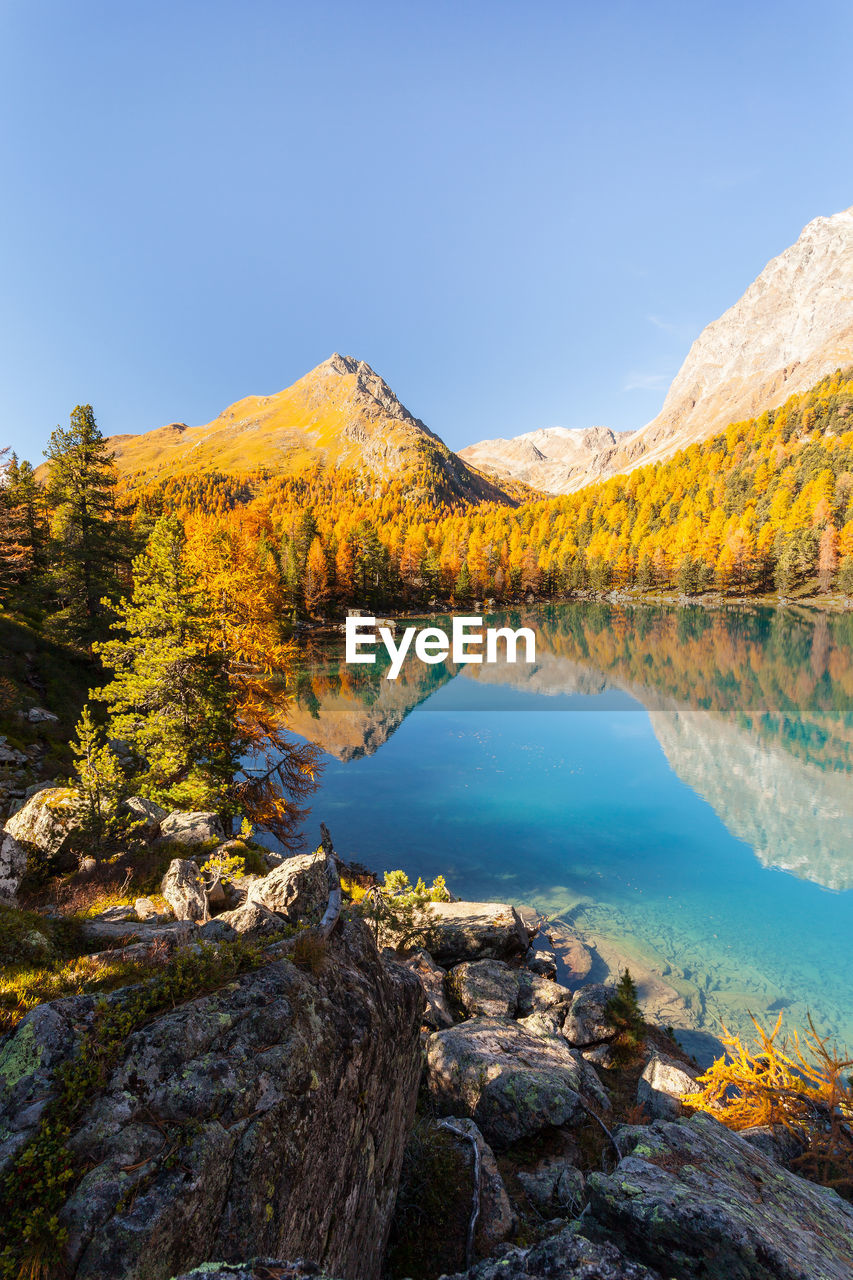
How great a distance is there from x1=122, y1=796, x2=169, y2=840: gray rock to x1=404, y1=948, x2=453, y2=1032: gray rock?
7.36 metres

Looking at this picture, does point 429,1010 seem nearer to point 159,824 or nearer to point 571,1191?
point 571,1191

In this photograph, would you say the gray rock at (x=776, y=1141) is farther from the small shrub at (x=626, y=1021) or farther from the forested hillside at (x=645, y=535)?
the forested hillside at (x=645, y=535)

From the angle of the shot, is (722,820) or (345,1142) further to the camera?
(722,820)

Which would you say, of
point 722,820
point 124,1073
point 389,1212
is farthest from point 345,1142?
point 722,820

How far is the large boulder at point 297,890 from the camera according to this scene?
7.98m

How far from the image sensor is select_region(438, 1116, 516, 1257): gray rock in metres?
5.80

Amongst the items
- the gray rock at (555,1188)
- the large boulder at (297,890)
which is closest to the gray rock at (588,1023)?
the gray rock at (555,1188)

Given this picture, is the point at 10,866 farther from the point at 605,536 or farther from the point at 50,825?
the point at 605,536

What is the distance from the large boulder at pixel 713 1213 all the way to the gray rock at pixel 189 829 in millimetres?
11513

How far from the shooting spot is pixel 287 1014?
4.54 metres

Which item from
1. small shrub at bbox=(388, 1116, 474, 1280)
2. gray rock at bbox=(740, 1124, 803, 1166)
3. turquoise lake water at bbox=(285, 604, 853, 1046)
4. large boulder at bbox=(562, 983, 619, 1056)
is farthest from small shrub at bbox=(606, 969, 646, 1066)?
small shrub at bbox=(388, 1116, 474, 1280)

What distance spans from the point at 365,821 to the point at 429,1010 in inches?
663

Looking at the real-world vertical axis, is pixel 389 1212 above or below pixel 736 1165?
below

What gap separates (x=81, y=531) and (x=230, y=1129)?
3480cm
